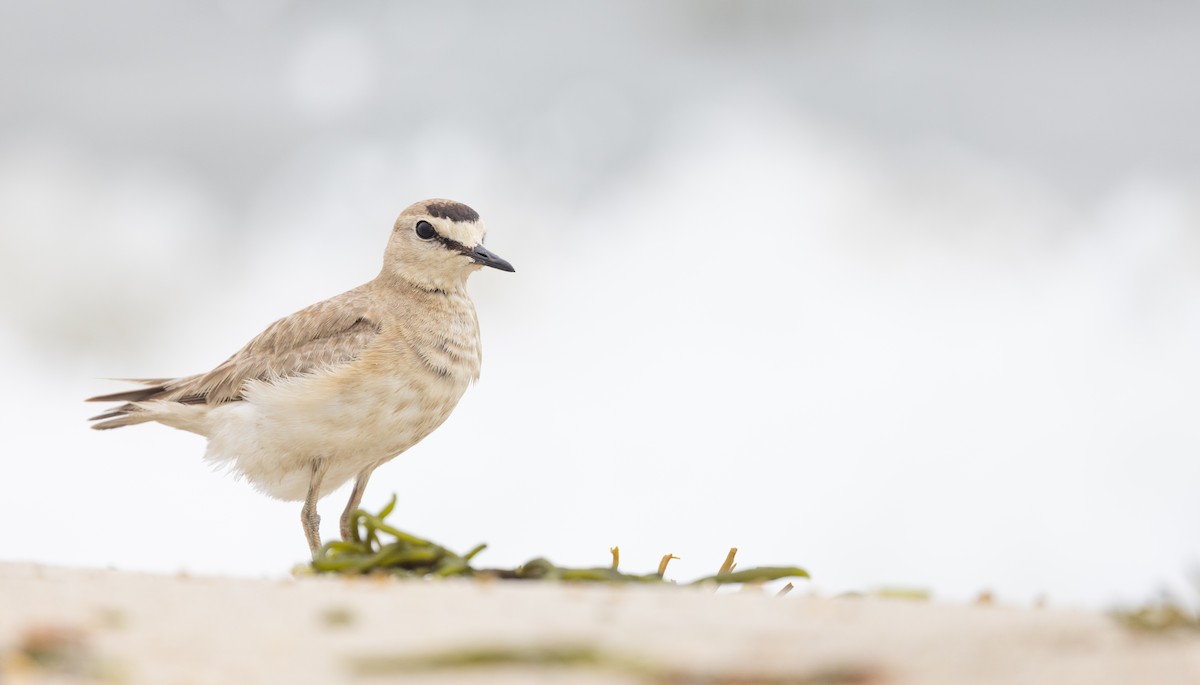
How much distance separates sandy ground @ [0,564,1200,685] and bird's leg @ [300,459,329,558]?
3926 millimetres

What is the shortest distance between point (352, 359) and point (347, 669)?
514cm

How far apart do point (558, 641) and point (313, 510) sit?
5.26 m

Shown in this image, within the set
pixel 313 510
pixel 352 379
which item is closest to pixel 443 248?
pixel 352 379

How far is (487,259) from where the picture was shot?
9500 millimetres

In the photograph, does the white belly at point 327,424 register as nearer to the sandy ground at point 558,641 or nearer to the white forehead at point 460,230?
the white forehead at point 460,230

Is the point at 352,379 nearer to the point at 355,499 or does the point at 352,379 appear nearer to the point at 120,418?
the point at 355,499

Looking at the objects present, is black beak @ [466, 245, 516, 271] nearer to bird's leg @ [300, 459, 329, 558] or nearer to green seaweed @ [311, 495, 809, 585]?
bird's leg @ [300, 459, 329, 558]

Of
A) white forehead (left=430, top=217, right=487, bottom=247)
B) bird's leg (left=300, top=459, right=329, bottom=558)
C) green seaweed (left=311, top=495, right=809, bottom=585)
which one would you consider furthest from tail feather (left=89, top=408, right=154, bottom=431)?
green seaweed (left=311, top=495, right=809, bottom=585)

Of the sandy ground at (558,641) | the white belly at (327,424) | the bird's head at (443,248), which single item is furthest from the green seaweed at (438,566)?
the bird's head at (443,248)

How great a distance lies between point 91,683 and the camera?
12.5ft

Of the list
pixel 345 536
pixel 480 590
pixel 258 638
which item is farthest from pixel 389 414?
pixel 258 638

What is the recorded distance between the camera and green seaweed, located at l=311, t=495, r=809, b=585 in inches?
227

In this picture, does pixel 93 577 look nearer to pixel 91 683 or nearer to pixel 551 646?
pixel 91 683

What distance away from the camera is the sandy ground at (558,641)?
3.82 m
